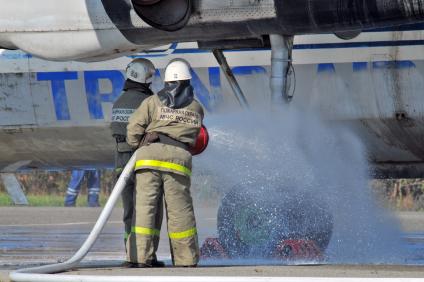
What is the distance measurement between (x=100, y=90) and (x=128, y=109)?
2.16 metres

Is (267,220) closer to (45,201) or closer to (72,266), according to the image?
(72,266)

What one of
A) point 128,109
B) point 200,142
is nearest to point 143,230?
point 200,142

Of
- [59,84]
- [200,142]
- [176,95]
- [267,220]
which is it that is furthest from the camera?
[59,84]

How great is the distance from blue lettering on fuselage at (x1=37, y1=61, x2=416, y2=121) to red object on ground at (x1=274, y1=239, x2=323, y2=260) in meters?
1.61

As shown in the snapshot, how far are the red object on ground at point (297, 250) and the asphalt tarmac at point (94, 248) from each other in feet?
3.58

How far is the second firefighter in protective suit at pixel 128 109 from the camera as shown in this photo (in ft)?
31.9

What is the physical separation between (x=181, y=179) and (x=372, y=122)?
272cm

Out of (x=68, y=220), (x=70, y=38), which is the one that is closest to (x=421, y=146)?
(x=70, y=38)

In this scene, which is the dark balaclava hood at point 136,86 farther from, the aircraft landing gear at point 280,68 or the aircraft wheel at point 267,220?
the aircraft wheel at point 267,220

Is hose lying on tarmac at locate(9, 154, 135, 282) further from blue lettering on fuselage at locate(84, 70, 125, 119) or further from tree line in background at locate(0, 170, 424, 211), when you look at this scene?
tree line in background at locate(0, 170, 424, 211)

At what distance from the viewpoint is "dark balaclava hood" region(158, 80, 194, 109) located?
914 cm

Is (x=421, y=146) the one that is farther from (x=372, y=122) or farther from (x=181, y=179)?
(x=181, y=179)

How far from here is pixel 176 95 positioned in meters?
9.18

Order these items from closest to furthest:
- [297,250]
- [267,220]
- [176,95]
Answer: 1. [176,95]
2. [297,250]
3. [267,220]
